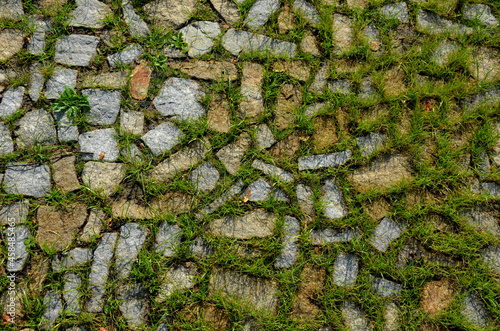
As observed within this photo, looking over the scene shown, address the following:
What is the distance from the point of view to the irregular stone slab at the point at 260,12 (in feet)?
8.74

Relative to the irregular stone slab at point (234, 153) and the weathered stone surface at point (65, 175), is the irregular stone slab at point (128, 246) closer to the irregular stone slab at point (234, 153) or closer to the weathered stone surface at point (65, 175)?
the weathered stone surface at point (65, 175)

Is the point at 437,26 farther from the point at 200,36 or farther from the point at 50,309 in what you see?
the point at 50,309

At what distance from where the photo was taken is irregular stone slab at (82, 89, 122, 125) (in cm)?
244

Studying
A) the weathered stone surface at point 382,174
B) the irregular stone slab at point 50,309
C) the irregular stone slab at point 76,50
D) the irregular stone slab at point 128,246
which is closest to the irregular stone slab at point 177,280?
the irregular stone slab at point 128,246

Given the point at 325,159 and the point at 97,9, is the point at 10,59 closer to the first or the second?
the point at 97,9

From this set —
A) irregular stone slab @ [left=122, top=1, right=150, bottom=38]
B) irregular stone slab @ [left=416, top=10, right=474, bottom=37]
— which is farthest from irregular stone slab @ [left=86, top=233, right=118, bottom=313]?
irregular stone slab @ [left=416, top=10, right=474, bottom=37]

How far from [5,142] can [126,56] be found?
99 centimetres

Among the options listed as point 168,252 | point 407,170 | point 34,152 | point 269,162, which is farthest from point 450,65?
point 34,152

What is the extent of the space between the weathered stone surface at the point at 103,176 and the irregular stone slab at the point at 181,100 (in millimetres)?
495

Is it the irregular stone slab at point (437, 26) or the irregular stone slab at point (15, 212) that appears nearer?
the irregular stone slab at point (15, 212)

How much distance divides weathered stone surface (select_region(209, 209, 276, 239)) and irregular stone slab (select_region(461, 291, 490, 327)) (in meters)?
1.30

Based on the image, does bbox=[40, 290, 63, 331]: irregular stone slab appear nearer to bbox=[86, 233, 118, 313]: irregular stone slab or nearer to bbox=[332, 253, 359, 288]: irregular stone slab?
bbox=[86, 233, 118, 313]: irregular stone slab

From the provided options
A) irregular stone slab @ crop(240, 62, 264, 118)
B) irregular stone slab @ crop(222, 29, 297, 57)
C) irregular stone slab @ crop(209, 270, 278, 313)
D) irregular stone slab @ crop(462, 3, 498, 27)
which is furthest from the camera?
irregular stone slab @ crop(462, 3, 498, 27)

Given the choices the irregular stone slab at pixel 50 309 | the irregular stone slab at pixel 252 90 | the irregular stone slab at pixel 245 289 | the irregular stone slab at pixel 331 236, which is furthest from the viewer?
the irregular stone slab at pixel 252 90
